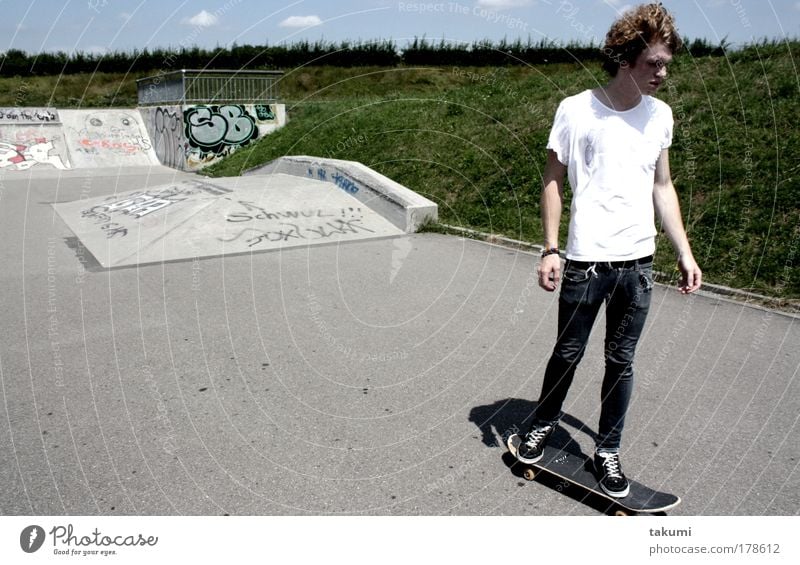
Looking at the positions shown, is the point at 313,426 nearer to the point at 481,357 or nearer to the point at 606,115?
the point at 481,357

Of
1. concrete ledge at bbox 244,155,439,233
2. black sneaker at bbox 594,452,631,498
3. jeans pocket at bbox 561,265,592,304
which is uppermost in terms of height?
jeans pocket at bbox 561,265,592,304

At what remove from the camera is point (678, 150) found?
10.1 metres

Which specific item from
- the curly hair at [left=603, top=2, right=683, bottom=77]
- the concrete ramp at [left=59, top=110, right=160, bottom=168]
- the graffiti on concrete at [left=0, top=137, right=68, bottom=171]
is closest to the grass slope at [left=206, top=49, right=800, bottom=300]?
the curly hair at [left=603, top=2, right=683, bottom=77]

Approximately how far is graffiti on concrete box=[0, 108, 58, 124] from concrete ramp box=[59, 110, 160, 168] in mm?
398

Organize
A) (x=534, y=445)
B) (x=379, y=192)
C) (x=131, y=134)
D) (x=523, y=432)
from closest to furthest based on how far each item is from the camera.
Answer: (x=534, y=445) < (x=523, y=432) < (x=379, y=192) < (x=131, y=134)

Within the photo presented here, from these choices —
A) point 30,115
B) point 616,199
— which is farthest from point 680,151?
point 30,115

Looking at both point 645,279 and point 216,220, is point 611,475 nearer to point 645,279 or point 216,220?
point 645,279

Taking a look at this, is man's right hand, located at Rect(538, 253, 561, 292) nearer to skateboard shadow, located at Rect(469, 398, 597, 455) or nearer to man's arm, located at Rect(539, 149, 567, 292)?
man's arm, located at Rect(539, 149, 567, 292)

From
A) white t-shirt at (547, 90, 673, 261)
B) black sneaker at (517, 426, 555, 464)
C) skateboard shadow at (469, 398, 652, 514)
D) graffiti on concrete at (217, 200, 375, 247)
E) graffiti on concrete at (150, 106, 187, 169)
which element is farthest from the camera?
graffiti on concrete at (150, 106, 187, 169)

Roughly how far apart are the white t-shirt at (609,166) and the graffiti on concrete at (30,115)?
25702 millimetres

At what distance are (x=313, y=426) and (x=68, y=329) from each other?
9.71 ft

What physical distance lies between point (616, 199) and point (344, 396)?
89.3 inches

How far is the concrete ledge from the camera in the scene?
10.3 m
